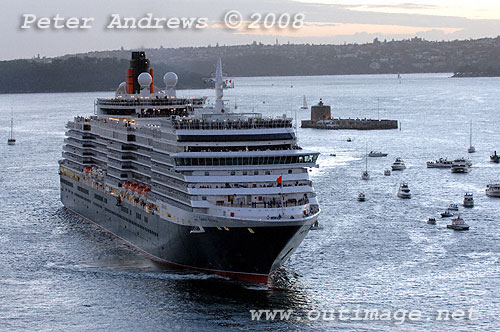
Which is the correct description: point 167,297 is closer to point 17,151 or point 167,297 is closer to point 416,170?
point 416,170

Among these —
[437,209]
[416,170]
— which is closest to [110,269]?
[437,209]

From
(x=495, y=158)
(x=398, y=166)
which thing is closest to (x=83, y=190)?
(x=398, y=166)

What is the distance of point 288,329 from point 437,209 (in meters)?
25.6

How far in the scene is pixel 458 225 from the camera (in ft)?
161

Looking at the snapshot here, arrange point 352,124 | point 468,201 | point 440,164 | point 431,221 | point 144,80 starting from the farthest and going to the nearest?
point 352,124 → point 440,164 → point 468,201 → point 144,80 → point 431,221

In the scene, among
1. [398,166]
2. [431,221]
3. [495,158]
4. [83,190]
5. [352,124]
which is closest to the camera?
[431,221]

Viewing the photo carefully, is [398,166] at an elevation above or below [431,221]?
above

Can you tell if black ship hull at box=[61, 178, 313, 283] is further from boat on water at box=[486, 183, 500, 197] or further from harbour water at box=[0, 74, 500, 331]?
boat on water at box=[486, 183, 500, 197]

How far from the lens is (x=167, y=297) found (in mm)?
36094

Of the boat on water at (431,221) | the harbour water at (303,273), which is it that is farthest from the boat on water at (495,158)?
the boat on water at (431,221)

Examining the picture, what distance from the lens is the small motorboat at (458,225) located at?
48938 mm

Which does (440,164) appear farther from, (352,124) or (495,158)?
(352,124)

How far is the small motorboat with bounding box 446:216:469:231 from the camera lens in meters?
48.9

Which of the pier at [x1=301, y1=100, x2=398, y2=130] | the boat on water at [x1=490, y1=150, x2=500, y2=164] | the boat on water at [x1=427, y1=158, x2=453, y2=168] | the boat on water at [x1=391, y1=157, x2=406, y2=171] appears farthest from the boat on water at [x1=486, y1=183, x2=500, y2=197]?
the pier at [x1=301, y1=100, x2=398, y2=130]
